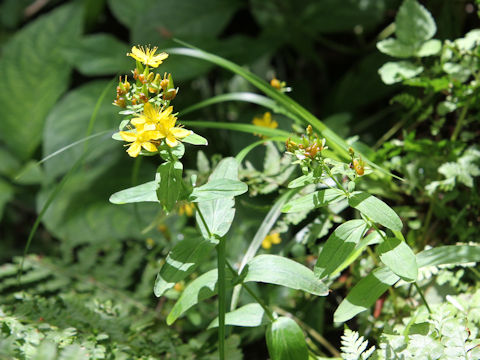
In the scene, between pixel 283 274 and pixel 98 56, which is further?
pixel 98 56

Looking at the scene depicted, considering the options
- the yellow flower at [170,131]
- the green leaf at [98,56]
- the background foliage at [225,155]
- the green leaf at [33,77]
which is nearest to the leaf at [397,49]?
the background foliage at [225,155]

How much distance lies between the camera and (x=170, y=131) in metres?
Result: 0.69

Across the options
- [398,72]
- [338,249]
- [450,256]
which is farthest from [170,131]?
[398,72]

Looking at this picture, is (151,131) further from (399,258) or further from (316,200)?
(399,258)

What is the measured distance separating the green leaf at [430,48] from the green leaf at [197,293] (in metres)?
0.67

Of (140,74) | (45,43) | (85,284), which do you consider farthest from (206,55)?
(45,43)

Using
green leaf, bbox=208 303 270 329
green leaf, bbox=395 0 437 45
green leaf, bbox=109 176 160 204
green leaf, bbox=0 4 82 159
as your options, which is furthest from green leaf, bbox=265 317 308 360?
green leaf, bbox=0 4 82 159

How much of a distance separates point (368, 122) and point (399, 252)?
832 millimetres

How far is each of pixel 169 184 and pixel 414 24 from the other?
747 mm

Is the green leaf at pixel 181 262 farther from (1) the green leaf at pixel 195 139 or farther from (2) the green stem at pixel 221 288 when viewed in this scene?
(1) the green leaf at pixel 195 139

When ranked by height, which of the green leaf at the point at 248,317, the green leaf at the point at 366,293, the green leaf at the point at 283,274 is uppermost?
the green leaf at the point at 283,274

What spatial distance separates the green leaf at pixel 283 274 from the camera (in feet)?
2.43

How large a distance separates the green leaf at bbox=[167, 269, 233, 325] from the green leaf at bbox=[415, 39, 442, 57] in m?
0.67

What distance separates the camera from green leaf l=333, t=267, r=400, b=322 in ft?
2.44
